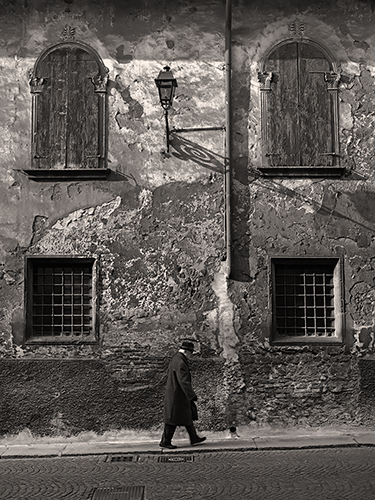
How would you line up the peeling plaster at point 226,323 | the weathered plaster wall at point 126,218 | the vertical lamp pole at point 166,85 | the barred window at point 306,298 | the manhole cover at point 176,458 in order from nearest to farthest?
the manhole cover at point 176,458
the vertical lamp pole at point 166,85
the weathered plaster wall at point 126,218
the peeling plaster at point 226,323
the barred window at point 306,298

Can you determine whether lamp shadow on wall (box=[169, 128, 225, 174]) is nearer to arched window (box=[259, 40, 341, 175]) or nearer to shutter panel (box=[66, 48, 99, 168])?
arched window (box=[259, 40, 341, 175])

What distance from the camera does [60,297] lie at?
11414 millimetres

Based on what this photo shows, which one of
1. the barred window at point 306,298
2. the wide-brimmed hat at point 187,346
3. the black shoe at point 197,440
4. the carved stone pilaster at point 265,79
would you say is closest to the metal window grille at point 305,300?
the barred window at point 306,298

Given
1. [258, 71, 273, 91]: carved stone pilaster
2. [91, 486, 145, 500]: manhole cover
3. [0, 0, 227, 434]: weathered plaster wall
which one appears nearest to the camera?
[91, 486, 145, 500]: manhole cover

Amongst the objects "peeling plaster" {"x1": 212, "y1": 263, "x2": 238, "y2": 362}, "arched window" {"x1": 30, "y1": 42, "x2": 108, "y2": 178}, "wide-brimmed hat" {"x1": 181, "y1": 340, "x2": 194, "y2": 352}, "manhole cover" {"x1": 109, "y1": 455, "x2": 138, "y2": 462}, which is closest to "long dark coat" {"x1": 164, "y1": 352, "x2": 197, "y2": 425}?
"wide-brimmed hat" {"x1": 181, "y1": 340, "x2": 194, "y2": 352}

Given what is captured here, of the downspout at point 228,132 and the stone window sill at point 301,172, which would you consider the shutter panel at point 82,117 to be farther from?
the stone window sill at point 301,172

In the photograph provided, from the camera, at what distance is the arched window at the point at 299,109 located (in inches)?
452

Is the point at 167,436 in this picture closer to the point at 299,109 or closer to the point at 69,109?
the point at 69,109

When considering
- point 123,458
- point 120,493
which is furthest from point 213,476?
point 123,458

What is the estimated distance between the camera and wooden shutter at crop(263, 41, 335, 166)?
11.5m

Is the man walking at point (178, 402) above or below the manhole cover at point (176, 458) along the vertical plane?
above

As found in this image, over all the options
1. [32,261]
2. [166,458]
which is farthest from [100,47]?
[166,458]

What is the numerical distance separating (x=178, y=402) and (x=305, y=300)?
2859mm

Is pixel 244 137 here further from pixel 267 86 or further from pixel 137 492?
pixel 137 492
